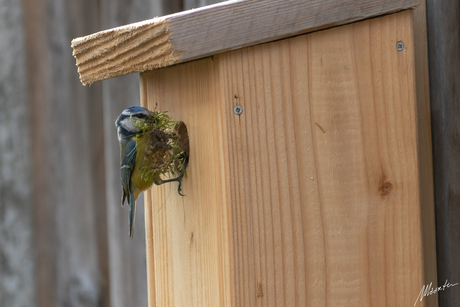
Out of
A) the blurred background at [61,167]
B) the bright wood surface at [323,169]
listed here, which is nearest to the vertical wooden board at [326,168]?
the bright wood surface at [323,169]

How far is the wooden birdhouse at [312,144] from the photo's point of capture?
1085 mm

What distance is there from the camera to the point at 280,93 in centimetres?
110

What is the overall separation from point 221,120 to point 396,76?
0.39 meters

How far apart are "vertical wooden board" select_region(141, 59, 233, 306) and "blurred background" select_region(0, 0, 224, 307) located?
573 millimetres

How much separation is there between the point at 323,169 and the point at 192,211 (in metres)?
0.37

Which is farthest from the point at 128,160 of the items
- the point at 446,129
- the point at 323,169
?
the point at 446,129

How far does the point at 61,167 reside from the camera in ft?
6.68

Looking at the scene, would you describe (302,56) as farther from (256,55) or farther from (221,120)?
(221,120)

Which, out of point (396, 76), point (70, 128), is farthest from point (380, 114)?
point (70, 128)

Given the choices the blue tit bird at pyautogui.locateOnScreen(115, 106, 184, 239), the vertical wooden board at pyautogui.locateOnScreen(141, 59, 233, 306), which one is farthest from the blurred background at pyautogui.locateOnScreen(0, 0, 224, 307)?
the vertical wooden board at pyautogui.locateOnScreen(141, 59, 233, 306)

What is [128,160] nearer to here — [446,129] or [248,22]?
[248,22]

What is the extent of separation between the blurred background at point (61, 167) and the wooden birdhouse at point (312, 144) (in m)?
0.90

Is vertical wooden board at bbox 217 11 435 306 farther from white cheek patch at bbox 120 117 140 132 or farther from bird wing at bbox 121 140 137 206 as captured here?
bird wing at bbox 121 140 137 206

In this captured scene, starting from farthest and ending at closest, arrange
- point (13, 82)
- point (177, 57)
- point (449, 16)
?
1. point (13, 82)
2. point (449, 16)
3. point (177, 57)
